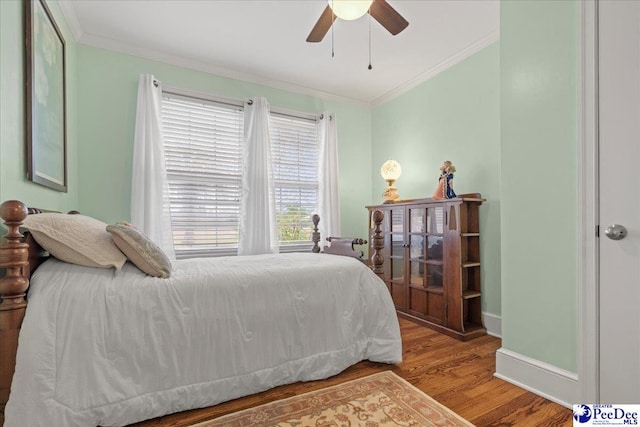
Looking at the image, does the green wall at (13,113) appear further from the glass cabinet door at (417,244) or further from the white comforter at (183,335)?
the glass cabinet door at (417,244)

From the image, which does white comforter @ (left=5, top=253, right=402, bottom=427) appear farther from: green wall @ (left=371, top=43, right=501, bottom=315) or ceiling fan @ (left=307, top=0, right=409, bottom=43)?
ceiling fan @ (left=307, top=0, right=409, bottom=43)

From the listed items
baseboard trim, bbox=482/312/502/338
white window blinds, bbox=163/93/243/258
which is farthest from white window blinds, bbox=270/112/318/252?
baseboard trim, bbox=482/312/502/338

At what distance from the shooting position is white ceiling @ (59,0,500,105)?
240 cm

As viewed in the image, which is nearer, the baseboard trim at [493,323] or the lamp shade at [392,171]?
the baseboard trim at [493,323]

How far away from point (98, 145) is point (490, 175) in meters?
3.60

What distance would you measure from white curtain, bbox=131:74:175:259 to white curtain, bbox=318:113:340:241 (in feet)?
5.67

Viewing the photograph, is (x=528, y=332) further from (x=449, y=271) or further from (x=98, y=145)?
(x=98, y=145)

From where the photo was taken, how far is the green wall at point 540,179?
5.39ft

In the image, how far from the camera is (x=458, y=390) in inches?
70.6

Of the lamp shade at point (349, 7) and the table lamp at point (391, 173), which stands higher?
the lamp shade at point (349, 7)

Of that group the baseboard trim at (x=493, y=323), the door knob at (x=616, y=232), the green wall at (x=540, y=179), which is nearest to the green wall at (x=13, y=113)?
the green wall at (x=540, y=179)

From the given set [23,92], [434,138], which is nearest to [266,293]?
[23,92]

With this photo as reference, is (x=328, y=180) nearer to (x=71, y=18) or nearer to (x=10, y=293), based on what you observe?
Answer: (x=71, y=18)

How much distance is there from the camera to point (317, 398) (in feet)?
5.54
